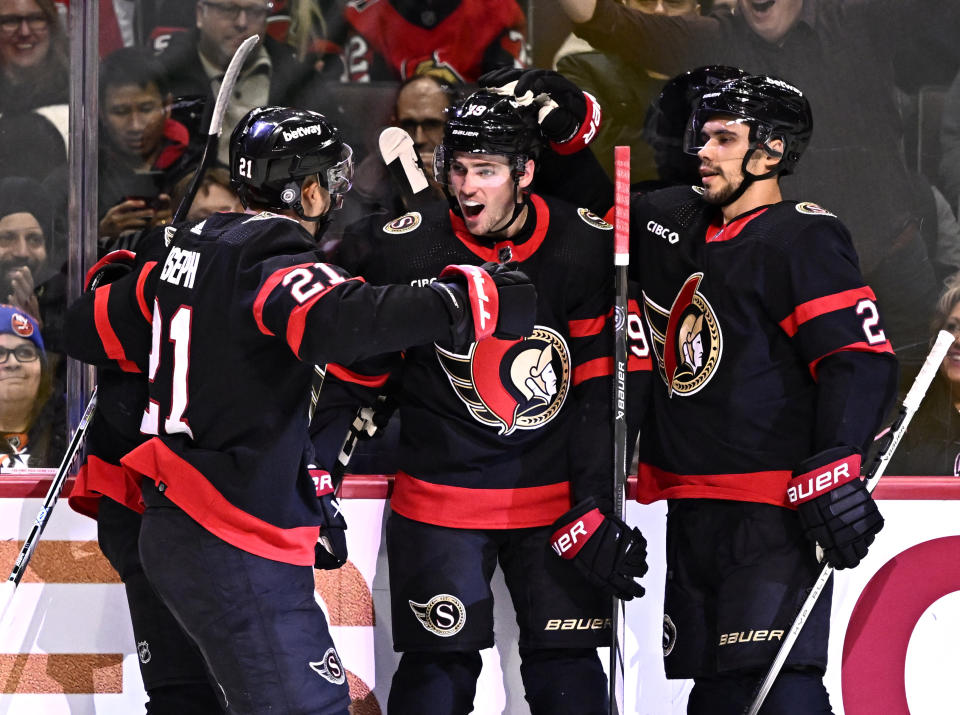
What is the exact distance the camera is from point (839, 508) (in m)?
2.48

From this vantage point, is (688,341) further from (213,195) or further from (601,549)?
(213,195)

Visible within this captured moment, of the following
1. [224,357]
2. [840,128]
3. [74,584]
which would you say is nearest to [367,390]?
A: [224,357]

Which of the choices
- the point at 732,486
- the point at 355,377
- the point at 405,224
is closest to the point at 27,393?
the point at 355,377

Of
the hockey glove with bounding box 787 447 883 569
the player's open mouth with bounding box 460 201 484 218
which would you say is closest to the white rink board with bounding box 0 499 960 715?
the hockey glove with bounding box 787 447 883 569

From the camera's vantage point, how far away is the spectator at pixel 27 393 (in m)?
3.18

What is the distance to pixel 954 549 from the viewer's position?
9.87ft

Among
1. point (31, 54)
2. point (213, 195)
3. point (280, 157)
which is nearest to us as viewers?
point (280, 157)

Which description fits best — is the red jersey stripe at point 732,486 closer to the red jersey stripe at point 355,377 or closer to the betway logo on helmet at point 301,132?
the red jersey stripe at point 355,377

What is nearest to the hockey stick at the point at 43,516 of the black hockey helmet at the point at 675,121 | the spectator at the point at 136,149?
the spectator at the point at 136,149

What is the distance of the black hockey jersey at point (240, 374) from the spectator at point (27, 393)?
96 centimetres

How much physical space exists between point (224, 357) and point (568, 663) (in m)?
1.06

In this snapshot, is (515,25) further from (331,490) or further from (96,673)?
(96,673)

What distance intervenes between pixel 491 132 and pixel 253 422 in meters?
0.88

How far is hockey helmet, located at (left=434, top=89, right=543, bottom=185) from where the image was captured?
2689 mm
